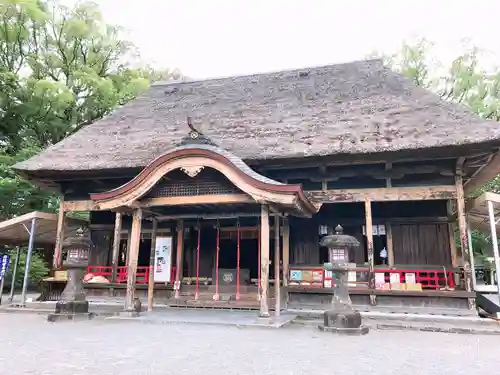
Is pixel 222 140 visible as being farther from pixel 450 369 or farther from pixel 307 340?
pixel 450 369

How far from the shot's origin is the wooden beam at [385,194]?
31.7 ft

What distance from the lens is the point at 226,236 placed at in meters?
11.8

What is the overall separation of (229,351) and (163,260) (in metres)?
7.00

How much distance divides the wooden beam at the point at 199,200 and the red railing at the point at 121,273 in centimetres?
373

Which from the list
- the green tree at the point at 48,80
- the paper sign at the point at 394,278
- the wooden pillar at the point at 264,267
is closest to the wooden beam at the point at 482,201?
the paper sign at the point at 394,278

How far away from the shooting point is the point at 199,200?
8.38 m

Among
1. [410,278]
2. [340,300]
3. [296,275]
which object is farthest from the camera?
[296,275]

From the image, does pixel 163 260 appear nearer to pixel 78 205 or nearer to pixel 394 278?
pixel 78 205

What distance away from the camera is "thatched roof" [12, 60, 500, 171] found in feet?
32.1

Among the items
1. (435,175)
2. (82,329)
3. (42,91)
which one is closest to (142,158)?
(82,329)

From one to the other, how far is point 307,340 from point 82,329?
428cm

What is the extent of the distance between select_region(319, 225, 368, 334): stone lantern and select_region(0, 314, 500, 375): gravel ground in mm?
354

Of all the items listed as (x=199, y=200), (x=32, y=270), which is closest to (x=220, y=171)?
(x=199, y=200)

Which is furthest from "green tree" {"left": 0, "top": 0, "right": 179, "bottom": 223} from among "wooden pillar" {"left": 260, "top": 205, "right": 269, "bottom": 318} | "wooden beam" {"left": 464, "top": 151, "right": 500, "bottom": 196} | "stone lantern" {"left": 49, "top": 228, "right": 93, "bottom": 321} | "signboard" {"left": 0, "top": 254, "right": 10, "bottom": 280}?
"wooden beam" {"left": 464, "top": 151, "right": 500, "bottom": 196}
